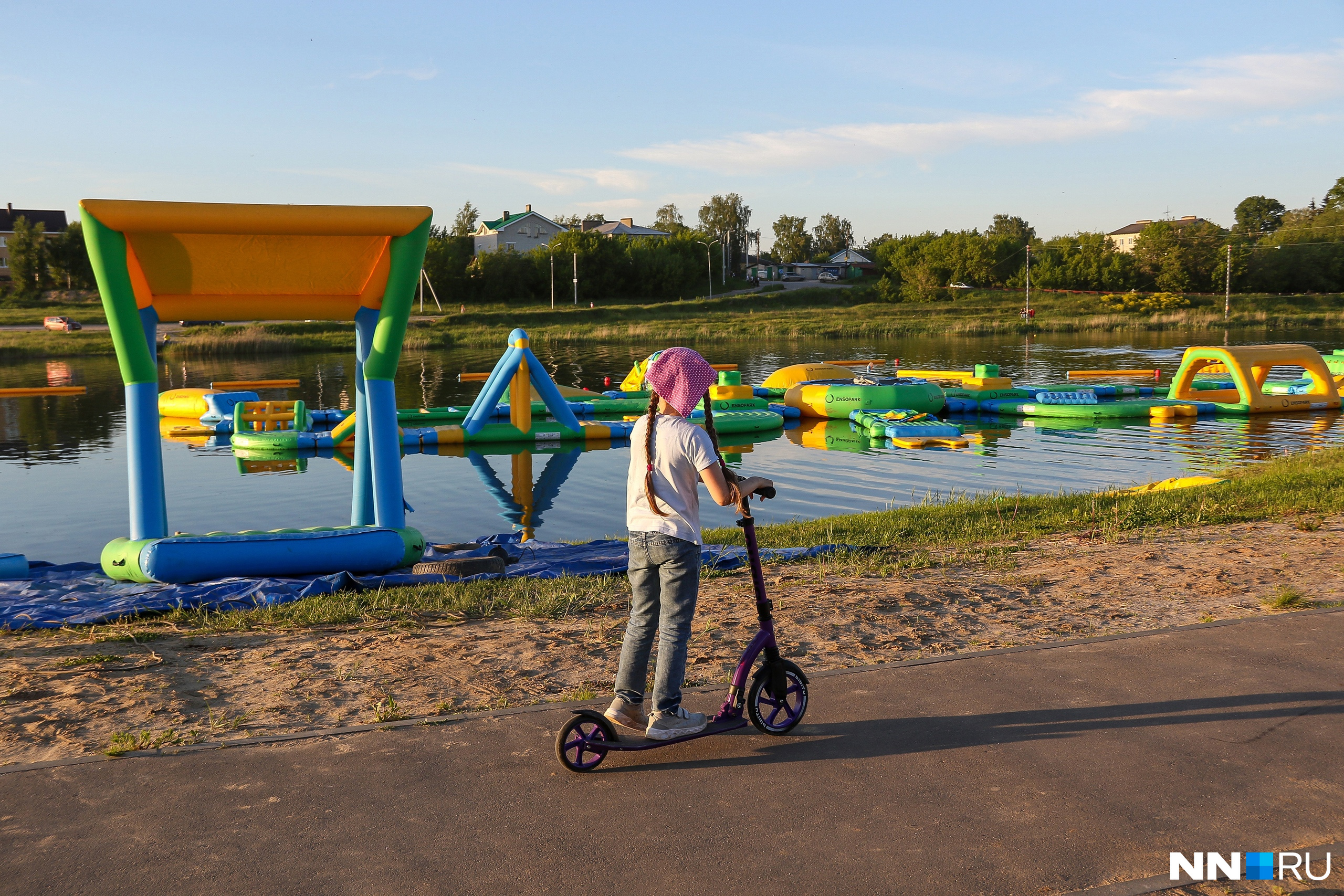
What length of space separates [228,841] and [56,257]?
9074cm

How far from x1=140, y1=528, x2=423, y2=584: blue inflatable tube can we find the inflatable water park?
2 centimetres

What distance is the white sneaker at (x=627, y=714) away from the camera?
4.63m

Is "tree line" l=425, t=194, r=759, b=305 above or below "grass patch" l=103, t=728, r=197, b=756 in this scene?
above

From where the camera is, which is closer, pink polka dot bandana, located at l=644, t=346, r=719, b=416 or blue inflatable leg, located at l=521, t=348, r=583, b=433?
pink polka dot bandana, located at l=644, t=346, r=719, b=416

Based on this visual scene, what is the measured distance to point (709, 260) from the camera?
97.1 m

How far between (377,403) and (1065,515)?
6956 mm

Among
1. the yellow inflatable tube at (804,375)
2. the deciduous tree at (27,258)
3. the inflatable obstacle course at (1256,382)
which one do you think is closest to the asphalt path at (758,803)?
the inflatable obstacle course at (1256,382)

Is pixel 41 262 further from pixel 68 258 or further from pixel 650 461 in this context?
pixel 650 461

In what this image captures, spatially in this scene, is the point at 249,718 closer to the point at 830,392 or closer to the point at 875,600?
the point at 875,600

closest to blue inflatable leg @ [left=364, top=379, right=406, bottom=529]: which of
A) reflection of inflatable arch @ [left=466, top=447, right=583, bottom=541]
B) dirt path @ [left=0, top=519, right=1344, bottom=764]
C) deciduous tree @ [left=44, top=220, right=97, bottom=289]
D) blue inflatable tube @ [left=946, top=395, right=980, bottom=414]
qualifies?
dirt path @ [left=0, top=519, right=1344, bottom=764]

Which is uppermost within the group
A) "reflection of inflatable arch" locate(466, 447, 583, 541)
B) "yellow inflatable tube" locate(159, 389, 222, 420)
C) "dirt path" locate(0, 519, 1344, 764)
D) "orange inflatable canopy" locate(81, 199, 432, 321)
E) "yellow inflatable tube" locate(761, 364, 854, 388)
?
"orange inflatable canopy" locate(81, 199, 432, 321)

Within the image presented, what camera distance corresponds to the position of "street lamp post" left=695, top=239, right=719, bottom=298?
97.3m

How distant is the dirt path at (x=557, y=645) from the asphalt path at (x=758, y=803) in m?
0.50

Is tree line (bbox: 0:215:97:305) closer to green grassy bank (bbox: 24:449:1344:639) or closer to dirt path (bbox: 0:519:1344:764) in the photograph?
green grassy bank (bbox: 24:449:1344:639)
